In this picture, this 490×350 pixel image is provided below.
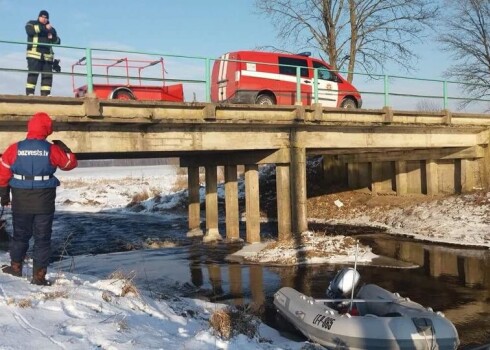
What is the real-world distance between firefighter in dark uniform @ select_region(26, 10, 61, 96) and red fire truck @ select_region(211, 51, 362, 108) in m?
5.48

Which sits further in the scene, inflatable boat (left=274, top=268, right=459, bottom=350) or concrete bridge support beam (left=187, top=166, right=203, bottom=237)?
concrete bridge support beam (left=187, top=166, right=203, bottom=237)

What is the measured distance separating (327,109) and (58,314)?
490 inches

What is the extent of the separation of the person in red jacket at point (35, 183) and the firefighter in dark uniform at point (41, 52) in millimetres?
6286

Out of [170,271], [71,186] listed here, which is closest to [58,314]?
[170,271]

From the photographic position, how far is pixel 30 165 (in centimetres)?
592

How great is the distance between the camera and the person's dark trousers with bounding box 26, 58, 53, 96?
38.5ft

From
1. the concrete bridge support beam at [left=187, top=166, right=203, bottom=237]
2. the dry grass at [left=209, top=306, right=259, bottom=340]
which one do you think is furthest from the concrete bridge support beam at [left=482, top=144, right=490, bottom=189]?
the dry grass at [left=209, top=306, right=259, bottom=340]

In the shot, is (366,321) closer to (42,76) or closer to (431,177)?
(42,76)

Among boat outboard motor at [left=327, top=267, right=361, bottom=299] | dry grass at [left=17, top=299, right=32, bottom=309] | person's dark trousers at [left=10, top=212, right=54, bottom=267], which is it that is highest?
person's dark trousers at [left=10, top=212, right=54, bottom=267]

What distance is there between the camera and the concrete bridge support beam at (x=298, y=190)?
51.2 feet

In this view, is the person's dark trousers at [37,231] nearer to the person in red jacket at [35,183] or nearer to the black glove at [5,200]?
the person in red jacket at [35,183]

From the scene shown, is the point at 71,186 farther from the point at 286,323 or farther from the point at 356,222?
the point at 286,323

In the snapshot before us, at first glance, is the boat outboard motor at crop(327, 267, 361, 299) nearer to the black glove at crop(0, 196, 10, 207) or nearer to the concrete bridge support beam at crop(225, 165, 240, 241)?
the black glove at crop(0, 196, 10, 207)

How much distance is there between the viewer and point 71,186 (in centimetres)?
5334
